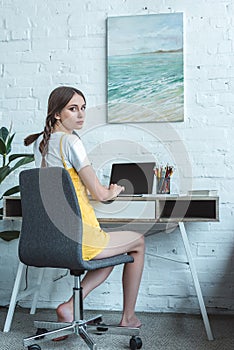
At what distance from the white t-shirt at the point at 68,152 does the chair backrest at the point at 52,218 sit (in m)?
0.15

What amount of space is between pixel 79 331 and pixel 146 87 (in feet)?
5.00

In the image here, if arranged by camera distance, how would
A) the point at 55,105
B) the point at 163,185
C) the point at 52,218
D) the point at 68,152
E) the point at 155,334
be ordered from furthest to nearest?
the point at 163,185
the point at 155,334
the point at 55,105
the point at 68,152
the point at 52,218

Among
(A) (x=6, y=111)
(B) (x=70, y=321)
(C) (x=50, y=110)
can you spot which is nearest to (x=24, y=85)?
(A) (x=6, y=111)

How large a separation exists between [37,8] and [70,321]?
194cm

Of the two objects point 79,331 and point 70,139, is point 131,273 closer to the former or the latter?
point 79,331

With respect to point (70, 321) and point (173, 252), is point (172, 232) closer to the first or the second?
point (173, 252)

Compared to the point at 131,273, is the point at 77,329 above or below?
below

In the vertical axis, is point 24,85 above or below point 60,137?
above

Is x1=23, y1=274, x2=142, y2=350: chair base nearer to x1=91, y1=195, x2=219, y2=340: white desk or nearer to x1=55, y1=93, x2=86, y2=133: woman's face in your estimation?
x1=91, y1=195, x2=219, y2=340: white desk

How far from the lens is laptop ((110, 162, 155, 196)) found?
309 cm

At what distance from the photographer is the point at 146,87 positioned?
342 centimetres

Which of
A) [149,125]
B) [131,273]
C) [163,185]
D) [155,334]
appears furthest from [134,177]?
[155,334]

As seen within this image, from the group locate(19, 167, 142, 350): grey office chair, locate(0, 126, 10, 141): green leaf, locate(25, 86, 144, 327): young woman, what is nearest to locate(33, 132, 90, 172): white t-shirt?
locate(25, 86, 144, 327): young woman

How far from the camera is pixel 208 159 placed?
3.38 m
